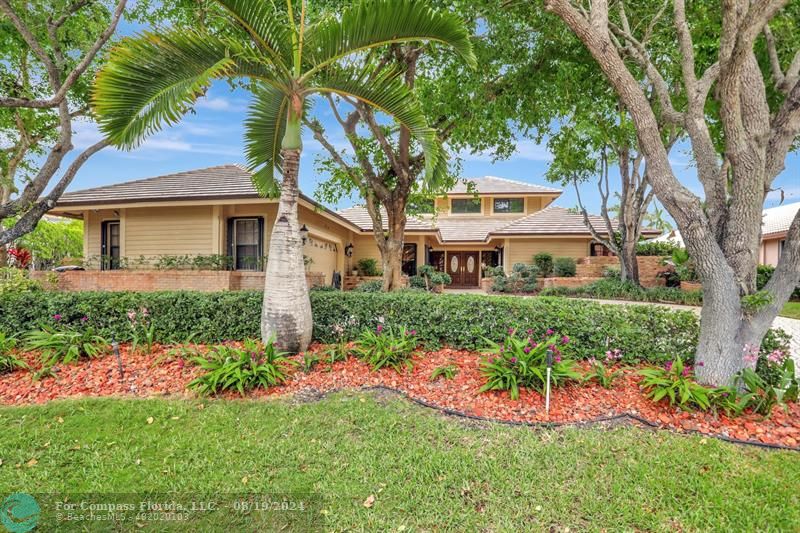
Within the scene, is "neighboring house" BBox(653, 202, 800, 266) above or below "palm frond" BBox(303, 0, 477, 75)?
below

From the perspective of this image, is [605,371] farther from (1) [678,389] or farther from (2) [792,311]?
(2) [792,311]

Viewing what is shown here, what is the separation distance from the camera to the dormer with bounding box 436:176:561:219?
2466 centimetres

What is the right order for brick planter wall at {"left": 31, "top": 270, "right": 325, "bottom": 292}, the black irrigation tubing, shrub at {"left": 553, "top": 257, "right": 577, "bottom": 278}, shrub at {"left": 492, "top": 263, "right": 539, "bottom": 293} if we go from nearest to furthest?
1. the black irrigation tubing
2. brick planter wall at {"left": 31, "top": 270, "right": 325, "bottom": 292}
3. shrub at {"left": 492, "top": 263, "right": 539, "bottom": 293}
4. shrub at {"left": 553, "top": 257, "right": 577, "bottom": 278}

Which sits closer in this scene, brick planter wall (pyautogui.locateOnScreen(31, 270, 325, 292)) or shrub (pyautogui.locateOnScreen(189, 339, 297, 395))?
shrub (pyautogui.locateOnScreen(189, 339, 297, 395))

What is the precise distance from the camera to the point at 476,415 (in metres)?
3.97

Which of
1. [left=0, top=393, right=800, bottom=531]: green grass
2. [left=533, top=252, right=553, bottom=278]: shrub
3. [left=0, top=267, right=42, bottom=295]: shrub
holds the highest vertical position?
[left=533, top=252, right=553, bottom=278]: shrub

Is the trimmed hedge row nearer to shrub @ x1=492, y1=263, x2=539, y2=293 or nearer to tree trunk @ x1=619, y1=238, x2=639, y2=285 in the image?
tree trunk @ x1=619, y1=238, x2=639, y2=285

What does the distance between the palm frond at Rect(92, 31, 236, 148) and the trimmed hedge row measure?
314 cm

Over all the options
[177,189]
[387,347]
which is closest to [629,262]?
[387,347]

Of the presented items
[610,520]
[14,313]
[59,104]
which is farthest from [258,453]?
[59,104]

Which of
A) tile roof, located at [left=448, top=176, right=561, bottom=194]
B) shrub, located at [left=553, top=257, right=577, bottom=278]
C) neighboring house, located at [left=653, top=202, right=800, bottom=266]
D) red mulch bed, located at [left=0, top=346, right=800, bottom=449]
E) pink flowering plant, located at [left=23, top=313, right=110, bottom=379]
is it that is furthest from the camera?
tile roof, located at [left=448, top=176, right=561, bottom=194]

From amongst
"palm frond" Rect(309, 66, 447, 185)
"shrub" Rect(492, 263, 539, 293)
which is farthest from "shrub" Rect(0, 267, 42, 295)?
"shrub" Rect(492, 263, 539, 293)

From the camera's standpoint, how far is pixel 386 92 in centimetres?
531

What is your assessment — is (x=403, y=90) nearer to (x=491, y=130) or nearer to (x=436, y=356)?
(x=491, y=130)
